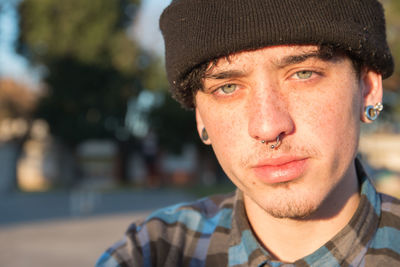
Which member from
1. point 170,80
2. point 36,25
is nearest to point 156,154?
point 36,25

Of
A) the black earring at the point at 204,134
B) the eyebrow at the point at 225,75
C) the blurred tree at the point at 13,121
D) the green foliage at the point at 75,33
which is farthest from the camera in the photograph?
the blurred tree at the point at 13,121

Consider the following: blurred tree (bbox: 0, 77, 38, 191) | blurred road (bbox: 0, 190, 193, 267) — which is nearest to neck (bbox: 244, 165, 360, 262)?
blurred road (bbox: 0, 190, 193, 267)

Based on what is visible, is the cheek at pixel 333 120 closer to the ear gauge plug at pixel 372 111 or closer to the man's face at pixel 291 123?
the man's face at pixel 291 123

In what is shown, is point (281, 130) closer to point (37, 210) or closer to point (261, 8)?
point (261, 8)

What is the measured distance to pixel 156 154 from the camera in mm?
32719

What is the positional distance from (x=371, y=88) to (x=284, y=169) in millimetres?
636

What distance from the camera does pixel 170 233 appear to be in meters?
2.15

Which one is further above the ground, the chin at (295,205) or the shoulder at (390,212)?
the chin at (295,205)

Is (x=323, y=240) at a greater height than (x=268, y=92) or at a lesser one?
lesser

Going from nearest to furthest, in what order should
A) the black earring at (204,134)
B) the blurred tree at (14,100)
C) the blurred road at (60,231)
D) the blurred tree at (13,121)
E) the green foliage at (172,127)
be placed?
the black earring at (204,134) → the blurred road at (60,231) → the green foliage at (172,127) → the blurred tree at (13,121) → the blurred tree at (14,100)

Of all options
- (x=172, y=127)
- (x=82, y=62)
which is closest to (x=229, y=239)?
(x=172, y=127)

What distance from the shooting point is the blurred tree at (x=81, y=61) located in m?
27.2

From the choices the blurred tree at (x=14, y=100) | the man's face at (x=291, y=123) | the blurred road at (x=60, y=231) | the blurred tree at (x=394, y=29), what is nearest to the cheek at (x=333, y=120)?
the man's face at (x=291, y=123)

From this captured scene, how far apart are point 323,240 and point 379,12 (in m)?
0.99
